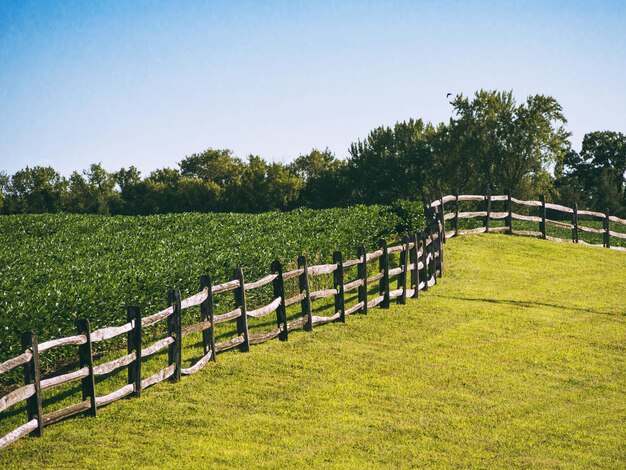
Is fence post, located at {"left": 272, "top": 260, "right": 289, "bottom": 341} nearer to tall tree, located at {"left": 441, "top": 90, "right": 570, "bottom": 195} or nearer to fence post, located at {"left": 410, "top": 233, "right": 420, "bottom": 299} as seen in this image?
fence post, located at {"left": 410, "top": 233, "right": 420, "bottom": 299}

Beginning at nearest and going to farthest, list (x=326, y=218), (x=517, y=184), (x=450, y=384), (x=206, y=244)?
1. (x=450, y=384)
2. (x=206, y=244)
3. (x=326, y=218)
4. (x=517, y=184)

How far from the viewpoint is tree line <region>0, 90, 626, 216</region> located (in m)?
69.1

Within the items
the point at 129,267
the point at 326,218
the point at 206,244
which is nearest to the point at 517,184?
the point at 326,218

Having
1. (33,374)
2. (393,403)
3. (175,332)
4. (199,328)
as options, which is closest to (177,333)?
(175,332)

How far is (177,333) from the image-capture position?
1303 cm

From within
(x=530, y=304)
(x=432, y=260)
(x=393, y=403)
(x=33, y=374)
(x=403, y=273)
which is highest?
(x=33, y=374)

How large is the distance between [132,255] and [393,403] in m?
13.2

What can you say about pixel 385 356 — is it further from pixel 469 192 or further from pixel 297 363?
pixel 469 192

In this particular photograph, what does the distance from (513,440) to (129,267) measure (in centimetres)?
1193

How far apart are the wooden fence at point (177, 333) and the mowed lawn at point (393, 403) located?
0.78 feet

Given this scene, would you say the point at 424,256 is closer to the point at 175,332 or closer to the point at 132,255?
the point at 132,255

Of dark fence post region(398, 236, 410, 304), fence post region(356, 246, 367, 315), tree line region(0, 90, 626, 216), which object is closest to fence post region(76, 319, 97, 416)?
fence post region(356, 246, 367, 315)

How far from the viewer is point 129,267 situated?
19.2 m

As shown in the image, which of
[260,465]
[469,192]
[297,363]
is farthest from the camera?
[469,192]
